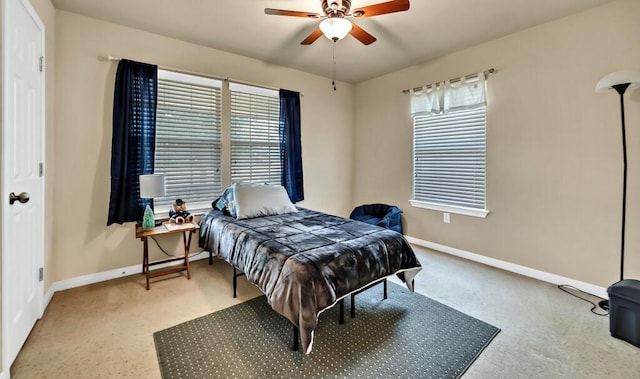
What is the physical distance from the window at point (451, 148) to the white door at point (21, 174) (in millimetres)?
3884

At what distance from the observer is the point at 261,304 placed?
245cm

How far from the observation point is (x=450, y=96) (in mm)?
3611

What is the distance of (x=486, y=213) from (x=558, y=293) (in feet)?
3.35

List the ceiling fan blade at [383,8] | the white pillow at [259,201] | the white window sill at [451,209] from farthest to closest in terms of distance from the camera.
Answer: the white window sill at [451,209]
the white pillow at [259,201]
the ceiling fan blade at [383,8]

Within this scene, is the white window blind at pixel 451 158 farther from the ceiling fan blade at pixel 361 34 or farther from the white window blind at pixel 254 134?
the white window blind at pixel 254 134

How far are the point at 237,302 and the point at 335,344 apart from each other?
1.00 metres

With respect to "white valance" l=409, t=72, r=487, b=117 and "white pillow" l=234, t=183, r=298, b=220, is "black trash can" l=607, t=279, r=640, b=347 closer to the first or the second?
"white valance" l=409, t=72, r=487, b=117

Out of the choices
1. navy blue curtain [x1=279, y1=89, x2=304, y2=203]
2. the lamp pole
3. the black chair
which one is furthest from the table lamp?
the lamp pole

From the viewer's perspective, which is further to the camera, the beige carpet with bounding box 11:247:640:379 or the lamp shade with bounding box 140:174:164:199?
the lamp shade with bounding box 140:174:164:199

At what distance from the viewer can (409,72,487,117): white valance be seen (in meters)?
3.36

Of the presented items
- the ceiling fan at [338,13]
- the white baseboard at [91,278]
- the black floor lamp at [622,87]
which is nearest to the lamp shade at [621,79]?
the black floor lamp at [622,87]

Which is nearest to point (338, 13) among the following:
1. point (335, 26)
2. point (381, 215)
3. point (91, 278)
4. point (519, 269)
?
point (335, 26)

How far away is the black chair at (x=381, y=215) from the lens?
3.97 m

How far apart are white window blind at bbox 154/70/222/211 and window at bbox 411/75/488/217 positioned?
2.71 metres
